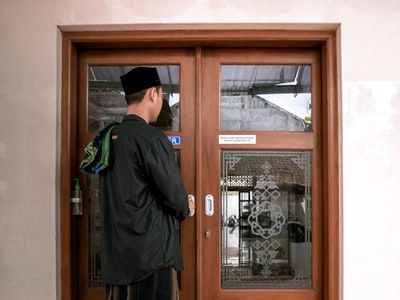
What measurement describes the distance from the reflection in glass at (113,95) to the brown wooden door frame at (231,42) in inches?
6.2

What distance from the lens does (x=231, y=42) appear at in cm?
232

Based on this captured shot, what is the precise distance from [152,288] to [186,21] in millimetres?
1491

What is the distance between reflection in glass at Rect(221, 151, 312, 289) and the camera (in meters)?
2.38

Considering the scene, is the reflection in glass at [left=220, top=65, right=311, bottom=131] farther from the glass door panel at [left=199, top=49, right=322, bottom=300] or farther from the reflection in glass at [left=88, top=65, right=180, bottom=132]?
the reflection in glass at [left=88, top=65, right=180, bottom=132]

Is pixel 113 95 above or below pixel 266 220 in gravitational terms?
above

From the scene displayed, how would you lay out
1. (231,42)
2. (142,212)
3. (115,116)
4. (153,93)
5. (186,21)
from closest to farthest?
(142,212)
(153,93)
(186,21)
(231,42)
(115,116)

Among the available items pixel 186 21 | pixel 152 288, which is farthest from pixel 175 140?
pixel 152 288

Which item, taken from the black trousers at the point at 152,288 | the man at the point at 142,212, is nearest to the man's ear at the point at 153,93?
the man at the point at 142,212

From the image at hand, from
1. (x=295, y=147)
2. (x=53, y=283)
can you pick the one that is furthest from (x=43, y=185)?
(x=295, y=147)

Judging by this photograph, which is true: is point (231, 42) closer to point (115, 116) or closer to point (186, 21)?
point (186, 21)

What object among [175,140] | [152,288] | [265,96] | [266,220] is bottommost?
[152,288]

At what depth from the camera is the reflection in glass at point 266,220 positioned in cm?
238

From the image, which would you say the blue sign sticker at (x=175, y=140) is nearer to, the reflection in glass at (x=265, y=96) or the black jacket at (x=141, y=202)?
the reflection in glass at (x=265, y=96)

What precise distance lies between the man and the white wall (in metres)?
0.58
